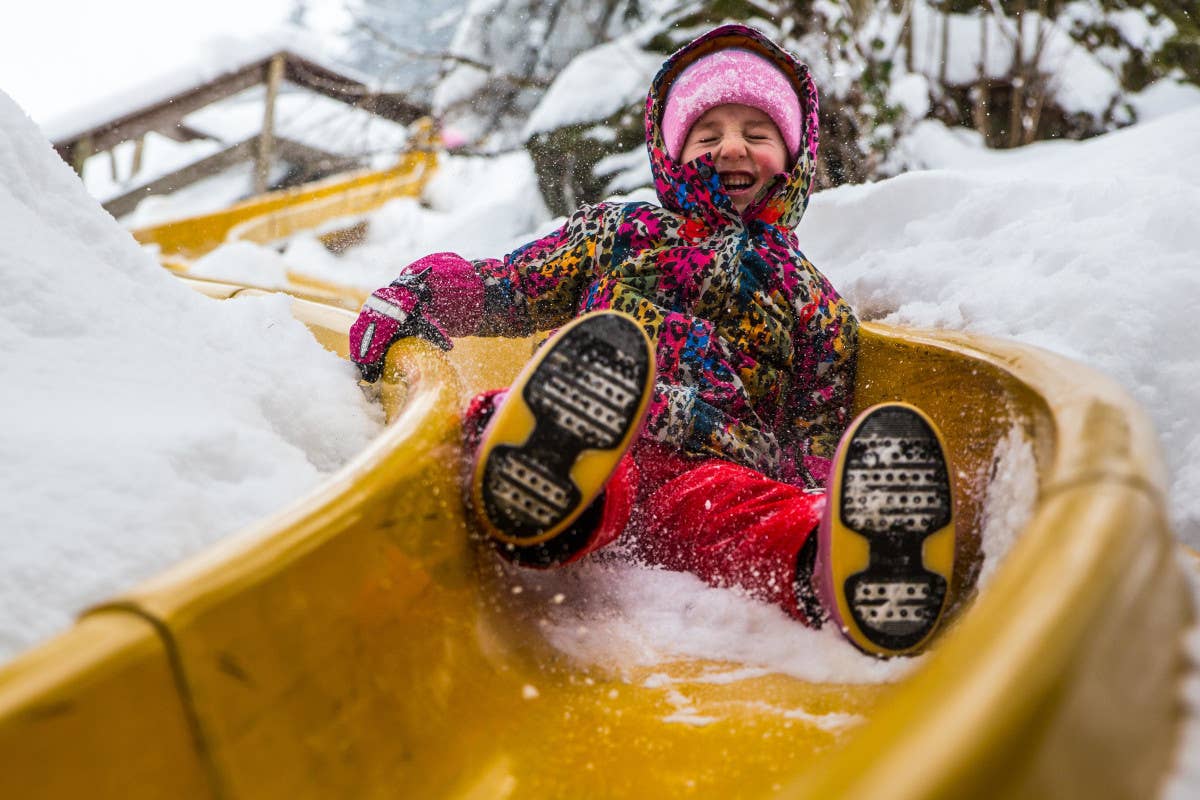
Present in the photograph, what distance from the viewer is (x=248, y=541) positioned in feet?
1.93

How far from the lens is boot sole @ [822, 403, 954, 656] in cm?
82

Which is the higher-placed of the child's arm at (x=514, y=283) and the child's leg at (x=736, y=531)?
the child's arm at (x=514, y=283)

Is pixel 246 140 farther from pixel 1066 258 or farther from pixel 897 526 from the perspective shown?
pixel 897 526

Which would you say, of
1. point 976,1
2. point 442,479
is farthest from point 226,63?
point 442,479

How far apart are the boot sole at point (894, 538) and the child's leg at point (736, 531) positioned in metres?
0.10

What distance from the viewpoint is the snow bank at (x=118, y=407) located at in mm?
619

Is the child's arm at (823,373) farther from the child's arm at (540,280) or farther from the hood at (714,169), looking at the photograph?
the child's arm at (540,280)

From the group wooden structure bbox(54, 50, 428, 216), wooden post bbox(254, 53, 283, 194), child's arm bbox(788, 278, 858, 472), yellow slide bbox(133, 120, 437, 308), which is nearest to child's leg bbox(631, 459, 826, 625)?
child's arm bbox(788, 278, 858, 472)

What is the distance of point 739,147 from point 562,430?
0.93 metres

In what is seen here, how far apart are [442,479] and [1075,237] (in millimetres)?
1282

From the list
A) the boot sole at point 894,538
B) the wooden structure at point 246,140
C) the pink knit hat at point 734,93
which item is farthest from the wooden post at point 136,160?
the boot sole at point 894,538

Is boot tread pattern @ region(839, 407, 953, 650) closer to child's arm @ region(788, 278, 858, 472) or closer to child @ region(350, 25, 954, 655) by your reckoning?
child @ region(350, 25, 954, 655)

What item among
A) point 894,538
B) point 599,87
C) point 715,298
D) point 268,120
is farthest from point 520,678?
point 268,120

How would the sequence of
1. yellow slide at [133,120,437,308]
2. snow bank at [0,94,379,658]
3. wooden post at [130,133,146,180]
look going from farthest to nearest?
1. wooden post at [130,133,146,180]
2. yellow slide at [133,120,437,308]
3. snow bank at [0,94,379,658]
